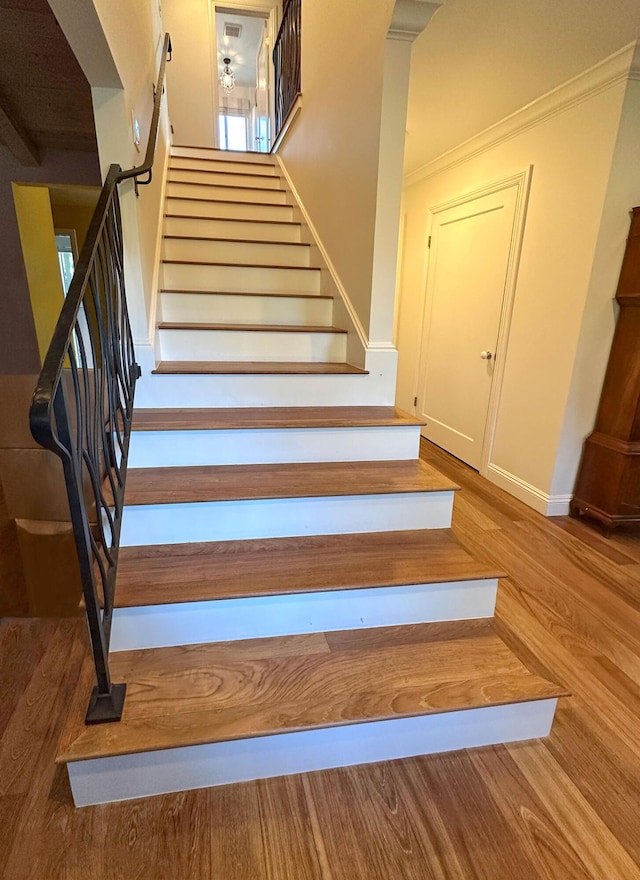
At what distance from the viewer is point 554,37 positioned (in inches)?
79.0

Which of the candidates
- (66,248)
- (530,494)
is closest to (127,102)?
(530,494)

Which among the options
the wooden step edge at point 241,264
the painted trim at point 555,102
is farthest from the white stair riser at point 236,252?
the painted trim at point 555,102

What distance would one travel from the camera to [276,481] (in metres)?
1.71

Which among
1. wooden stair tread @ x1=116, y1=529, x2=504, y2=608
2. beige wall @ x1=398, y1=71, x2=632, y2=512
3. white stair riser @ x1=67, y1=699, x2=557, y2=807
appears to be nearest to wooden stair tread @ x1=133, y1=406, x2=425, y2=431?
wooden stair tread @ x1=116, y1=529, x2=504, y2=608

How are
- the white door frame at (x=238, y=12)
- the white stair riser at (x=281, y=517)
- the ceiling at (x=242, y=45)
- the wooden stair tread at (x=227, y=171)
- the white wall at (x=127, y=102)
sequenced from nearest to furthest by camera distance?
the white wall at (x=127, y=102), the white stair riser at (x=281, y=517), the wooden stair tread at (x=227, y=171), the white door frame at (x=238, y=12), the ceiling at (x=242, y=45)

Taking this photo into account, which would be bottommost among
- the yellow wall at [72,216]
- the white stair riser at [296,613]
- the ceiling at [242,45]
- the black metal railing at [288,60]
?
the white stair riser at [296,613]

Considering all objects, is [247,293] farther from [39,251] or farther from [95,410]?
[39,251]

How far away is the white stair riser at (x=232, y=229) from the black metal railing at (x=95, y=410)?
1.31 meters

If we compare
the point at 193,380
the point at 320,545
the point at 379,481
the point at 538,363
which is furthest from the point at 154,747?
the point at 538,363

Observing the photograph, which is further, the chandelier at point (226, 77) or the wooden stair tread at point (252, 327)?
the chandelier at point (226, 77)

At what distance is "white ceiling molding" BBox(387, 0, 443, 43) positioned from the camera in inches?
70.1

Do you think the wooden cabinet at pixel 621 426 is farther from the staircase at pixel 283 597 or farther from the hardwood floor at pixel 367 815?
the staircase at pixel 283 597

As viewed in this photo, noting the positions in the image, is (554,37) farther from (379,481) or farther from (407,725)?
(407,725)

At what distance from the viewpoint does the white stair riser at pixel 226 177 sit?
3576 millimetres
